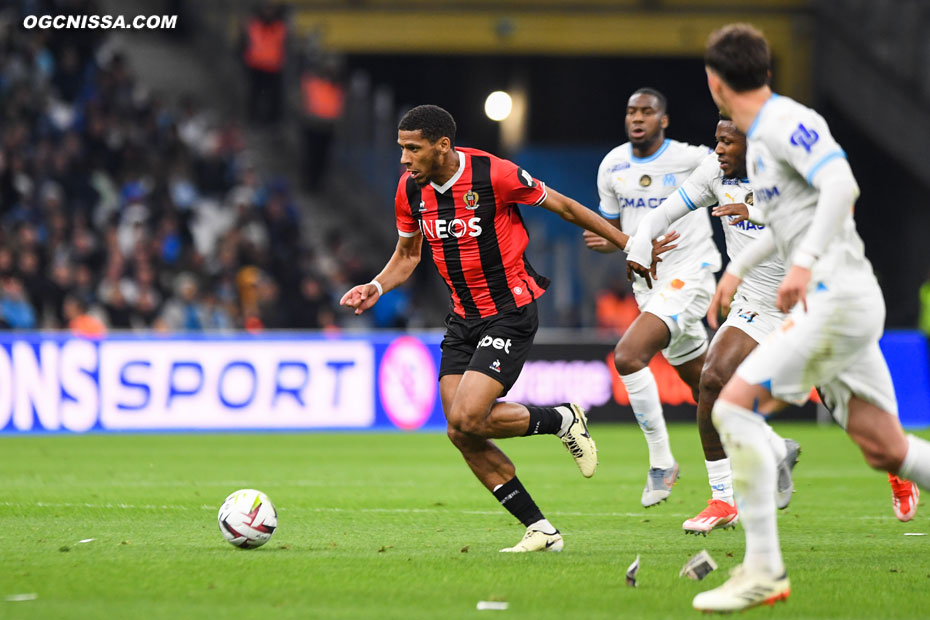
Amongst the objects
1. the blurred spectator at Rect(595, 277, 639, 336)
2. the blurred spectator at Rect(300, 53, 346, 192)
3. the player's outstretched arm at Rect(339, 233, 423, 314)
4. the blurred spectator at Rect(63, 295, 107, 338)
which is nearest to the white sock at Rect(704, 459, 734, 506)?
the player's outstretched arm at Rect(339, 233, 423, 314)

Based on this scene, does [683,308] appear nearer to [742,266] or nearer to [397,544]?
[397,544]

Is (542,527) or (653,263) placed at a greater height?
(653,263)

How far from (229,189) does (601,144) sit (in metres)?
11.8

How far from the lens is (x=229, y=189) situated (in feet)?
74.7

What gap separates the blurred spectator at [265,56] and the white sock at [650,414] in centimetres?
1619

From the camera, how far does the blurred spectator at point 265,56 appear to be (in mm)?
23781

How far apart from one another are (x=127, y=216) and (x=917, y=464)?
16203 millimetres

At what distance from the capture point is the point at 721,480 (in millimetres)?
8477

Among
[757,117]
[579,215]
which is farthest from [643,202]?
[757,117]

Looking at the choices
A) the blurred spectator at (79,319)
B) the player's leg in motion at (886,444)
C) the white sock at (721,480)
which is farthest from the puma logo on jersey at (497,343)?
the blurred spectator at (79,319)

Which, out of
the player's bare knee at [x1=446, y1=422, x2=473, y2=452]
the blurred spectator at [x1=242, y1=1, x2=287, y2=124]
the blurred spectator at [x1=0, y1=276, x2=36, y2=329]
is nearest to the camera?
the player's bare knee at [x1=446, y1=422, x2=473, y2=452]

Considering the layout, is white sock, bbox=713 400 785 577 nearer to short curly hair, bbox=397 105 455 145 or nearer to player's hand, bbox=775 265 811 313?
player's hand, bbox=775 265 811 313

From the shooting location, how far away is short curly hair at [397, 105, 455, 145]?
24.2 feet

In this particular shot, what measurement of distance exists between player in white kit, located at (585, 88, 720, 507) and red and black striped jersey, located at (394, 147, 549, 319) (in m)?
1.59
